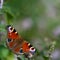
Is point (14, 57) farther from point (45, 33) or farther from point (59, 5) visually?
point (59, 5)

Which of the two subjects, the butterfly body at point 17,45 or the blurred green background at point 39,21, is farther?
the blurred green background at point 39,21

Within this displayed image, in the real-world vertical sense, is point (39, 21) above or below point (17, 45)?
above


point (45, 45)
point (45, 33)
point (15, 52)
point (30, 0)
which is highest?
point (30, 0)

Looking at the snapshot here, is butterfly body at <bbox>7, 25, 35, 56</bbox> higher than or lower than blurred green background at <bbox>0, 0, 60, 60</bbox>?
lower

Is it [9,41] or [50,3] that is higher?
[50,3]

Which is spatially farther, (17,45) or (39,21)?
(39,21)

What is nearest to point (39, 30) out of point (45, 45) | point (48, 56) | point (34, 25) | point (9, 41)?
point (34, 25)

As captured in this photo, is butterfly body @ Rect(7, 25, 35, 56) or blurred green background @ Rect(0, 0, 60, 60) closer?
butterfly body @ Rect(7, 25, 35, 56)

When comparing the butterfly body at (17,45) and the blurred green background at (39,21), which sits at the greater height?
the blurred green background at (39,21)
